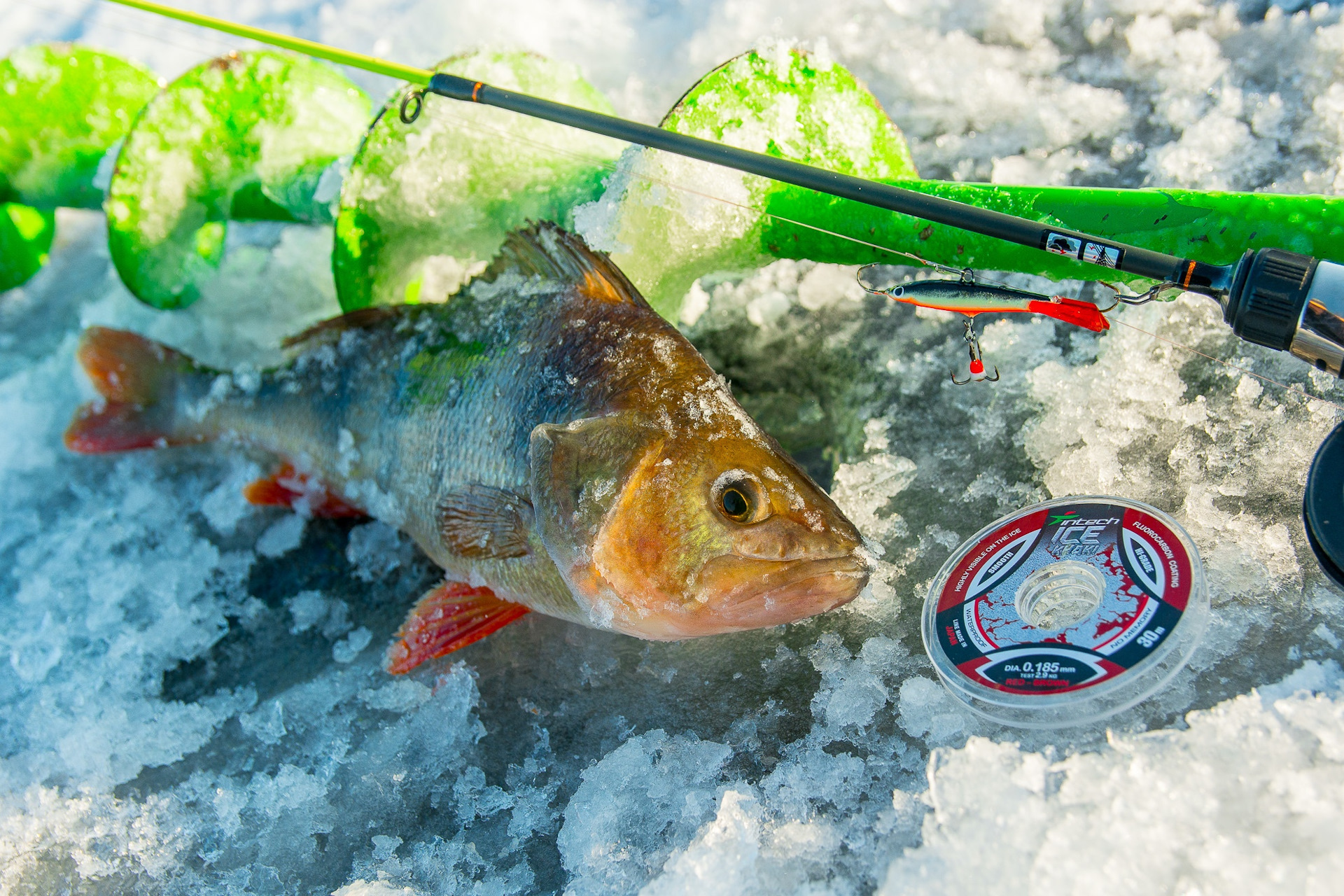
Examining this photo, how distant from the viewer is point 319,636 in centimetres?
211

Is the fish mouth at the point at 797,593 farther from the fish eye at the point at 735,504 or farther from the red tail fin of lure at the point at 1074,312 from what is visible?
the red tail fin of lure at the point at 1074,312

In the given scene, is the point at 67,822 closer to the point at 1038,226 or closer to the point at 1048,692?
the point at 1048,692

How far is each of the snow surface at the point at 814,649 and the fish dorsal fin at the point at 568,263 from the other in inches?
26.0

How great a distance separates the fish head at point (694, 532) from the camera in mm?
1436

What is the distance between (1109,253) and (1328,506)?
1.70 ft

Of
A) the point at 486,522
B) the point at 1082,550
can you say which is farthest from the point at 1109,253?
the point at 486,522

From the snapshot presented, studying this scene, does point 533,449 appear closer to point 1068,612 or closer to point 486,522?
point 486,522

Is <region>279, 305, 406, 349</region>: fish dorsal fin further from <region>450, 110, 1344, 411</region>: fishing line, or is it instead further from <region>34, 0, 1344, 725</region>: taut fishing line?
<region>34, 0, 1344, 725</region>: taut fishing line

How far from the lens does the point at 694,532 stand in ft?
4.73

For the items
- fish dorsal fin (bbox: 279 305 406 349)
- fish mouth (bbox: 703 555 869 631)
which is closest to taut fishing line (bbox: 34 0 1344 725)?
fish mouth (bbox: 703 555 869 631)

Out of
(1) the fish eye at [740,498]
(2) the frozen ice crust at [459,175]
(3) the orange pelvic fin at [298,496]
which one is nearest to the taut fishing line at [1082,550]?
(1) the fish eye at [740,498]

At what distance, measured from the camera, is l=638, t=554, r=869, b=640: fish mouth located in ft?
4.69

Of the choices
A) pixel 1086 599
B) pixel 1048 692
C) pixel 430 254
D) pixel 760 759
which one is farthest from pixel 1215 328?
pixel 430 254

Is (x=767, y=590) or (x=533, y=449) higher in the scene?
(x=533, y=449)
